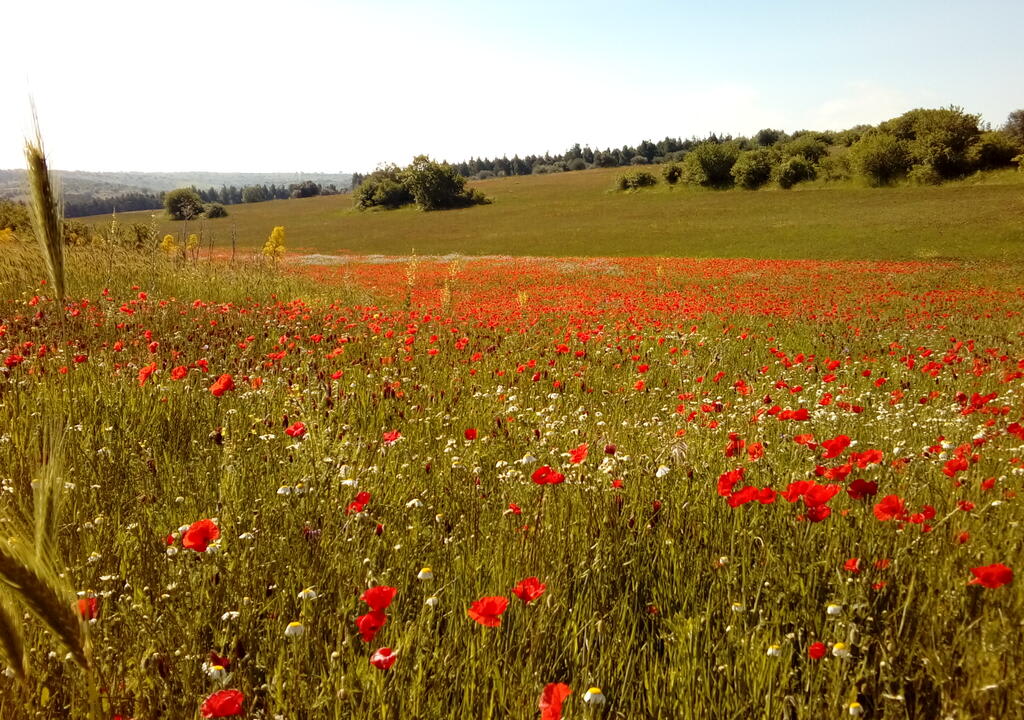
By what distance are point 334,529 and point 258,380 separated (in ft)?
4.97

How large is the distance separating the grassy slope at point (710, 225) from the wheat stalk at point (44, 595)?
35.8 meters

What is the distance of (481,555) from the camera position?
2.36m

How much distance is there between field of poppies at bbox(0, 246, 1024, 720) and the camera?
63.9 inches

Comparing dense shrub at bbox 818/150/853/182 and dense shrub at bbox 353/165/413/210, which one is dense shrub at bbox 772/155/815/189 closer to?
dense shrub at bbox 818/150/853/182

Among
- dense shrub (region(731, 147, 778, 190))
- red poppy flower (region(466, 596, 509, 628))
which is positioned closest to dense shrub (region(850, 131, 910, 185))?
dense shrub (region(731, 147, 778, 190))

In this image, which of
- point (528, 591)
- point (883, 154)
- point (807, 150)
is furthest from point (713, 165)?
point (528, 591)

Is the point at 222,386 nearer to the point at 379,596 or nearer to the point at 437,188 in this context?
the point at 379,596

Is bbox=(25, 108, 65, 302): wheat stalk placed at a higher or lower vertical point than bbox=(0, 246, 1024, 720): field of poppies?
higher

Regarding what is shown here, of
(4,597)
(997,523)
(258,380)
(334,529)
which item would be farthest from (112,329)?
(997,523)

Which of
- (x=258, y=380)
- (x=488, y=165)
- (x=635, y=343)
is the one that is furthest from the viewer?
(x=488, y=165)

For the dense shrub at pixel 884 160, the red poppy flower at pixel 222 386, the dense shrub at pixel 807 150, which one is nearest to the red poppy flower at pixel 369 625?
the red poppy flower at pixel 222 386

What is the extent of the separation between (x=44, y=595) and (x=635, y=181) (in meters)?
80.2

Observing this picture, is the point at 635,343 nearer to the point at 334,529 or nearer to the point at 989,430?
the point at 989,430

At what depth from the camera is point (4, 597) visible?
121 cm
